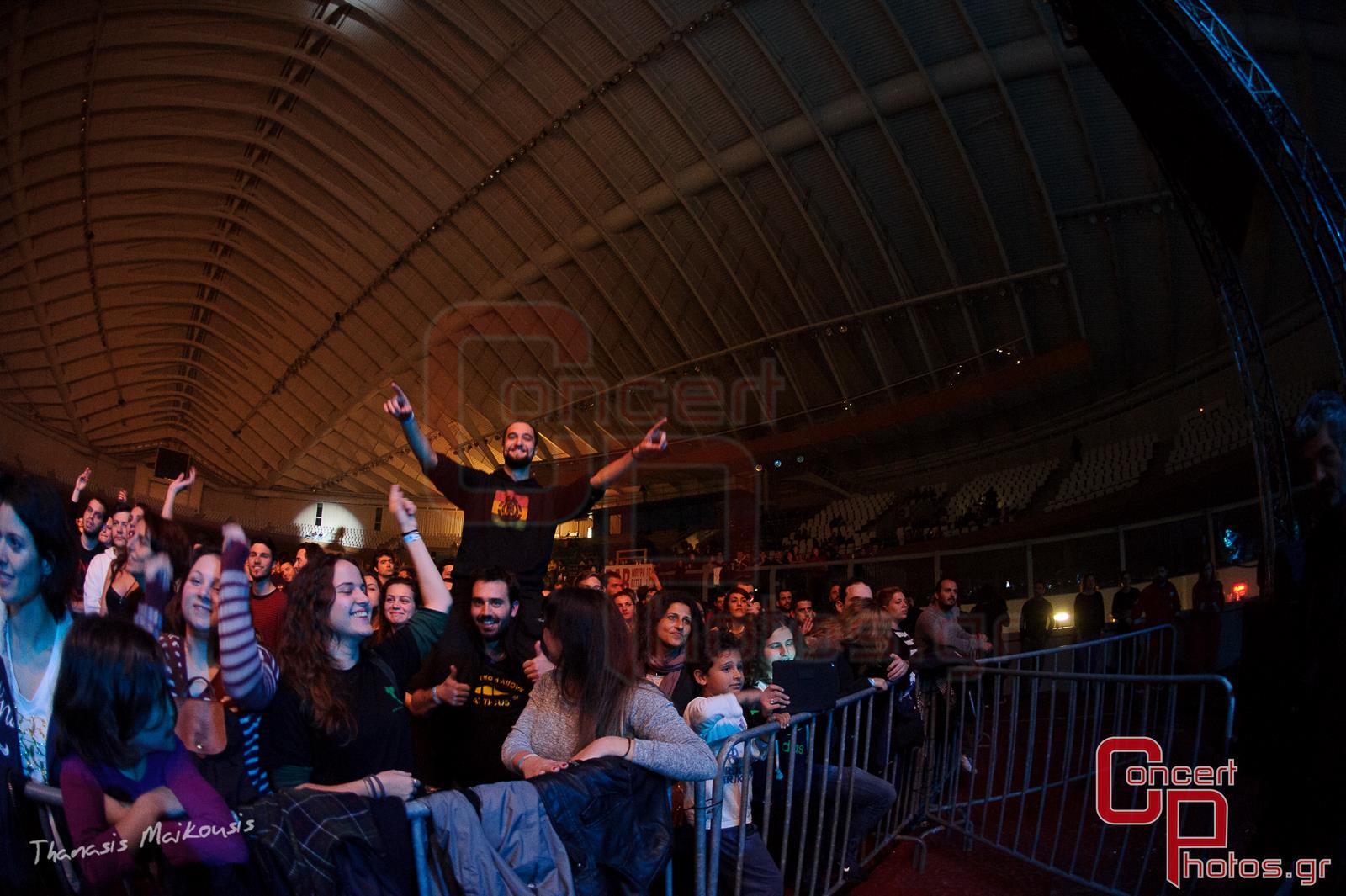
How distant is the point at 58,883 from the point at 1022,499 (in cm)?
2025

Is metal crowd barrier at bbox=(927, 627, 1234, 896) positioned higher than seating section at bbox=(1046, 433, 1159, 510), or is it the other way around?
seating section at bbox=(1046, 433, 1159, 510)

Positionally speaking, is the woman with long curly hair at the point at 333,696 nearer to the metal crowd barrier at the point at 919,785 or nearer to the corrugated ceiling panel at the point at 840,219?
the metal crowd barrier at the point at 919,785

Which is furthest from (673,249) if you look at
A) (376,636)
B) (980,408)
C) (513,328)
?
(376,636)

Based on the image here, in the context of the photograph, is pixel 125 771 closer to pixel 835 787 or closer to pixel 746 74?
pixel 835 787

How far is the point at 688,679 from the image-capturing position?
4.17m

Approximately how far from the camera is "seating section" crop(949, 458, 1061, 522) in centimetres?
2002

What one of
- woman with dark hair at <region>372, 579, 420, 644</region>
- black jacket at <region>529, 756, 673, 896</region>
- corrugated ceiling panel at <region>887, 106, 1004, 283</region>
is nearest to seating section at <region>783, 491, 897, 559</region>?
corrugated ceiling panel at <region>887, 106, 1004, 283</region>

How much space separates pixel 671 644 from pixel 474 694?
950 mm

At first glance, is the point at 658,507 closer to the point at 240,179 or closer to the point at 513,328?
the point at 513,328

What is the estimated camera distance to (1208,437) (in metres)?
15.6

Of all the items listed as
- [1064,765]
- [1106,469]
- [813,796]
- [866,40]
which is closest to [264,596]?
[813,796]

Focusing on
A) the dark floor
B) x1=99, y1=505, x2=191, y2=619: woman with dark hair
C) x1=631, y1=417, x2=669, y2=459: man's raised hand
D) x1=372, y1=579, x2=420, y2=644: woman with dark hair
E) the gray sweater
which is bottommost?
the dark floor

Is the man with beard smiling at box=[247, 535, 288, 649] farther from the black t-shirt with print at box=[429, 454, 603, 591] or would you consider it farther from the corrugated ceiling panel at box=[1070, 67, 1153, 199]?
the corrugated ceiling panel at box=[1070, 67, 1153, 199]

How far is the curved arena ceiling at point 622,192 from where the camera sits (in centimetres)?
1703
